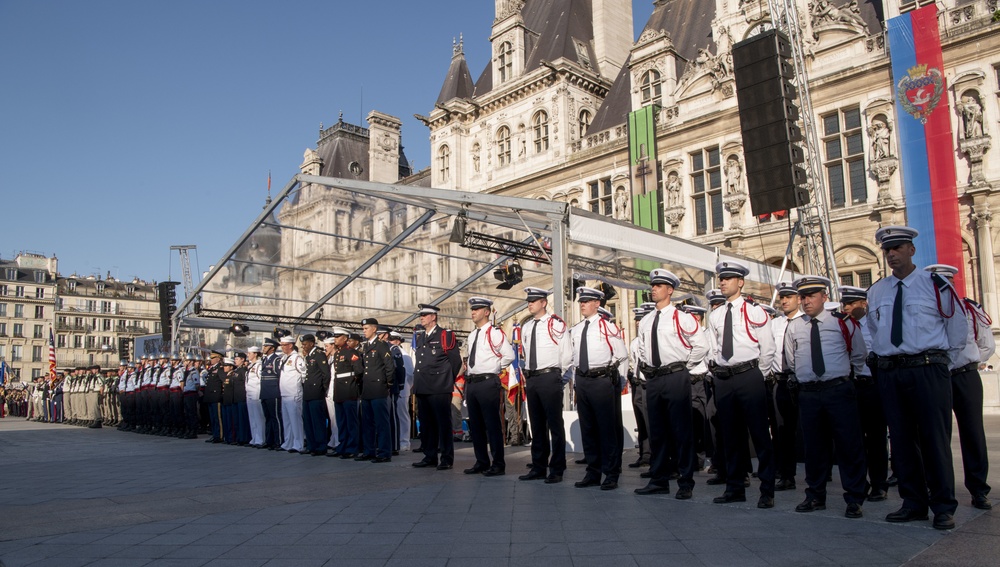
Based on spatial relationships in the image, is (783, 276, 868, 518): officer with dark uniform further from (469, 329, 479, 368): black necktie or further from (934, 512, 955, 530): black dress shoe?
(469, 329, 479, 368): black necktie

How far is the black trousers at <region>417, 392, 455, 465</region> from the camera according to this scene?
930cm

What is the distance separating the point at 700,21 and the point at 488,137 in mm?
10475

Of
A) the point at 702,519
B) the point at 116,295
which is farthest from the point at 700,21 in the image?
the point at 116,295

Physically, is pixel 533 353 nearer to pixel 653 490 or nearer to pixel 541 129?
pixel 653 490

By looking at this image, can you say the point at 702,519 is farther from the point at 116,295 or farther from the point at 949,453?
the point at 116,295

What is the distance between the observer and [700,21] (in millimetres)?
30531

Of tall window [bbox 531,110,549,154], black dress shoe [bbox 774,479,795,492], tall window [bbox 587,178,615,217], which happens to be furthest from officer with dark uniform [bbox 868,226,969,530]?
tall window [bbox 531,110,549,154]

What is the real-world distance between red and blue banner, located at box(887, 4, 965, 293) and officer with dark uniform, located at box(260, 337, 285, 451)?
16.7m

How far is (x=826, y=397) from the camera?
5.96 meters

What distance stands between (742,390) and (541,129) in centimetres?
2655

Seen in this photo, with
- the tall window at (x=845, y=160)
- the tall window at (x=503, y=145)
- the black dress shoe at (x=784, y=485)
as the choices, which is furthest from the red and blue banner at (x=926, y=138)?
the tall window at (x=503, y=145)

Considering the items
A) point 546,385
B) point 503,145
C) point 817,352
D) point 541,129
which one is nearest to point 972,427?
point 817,352

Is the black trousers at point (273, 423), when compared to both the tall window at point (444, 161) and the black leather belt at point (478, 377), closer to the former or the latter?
the black leather belt at point (478, 377)

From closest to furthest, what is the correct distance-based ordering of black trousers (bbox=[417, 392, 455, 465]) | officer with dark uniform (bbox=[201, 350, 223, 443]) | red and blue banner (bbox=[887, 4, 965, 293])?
1. black trousers (bbox=[417, 392, 455, 465])
2. officer with dark uniform (bbox=[201, 350, 223, 443])
3. red and blue banner (bbox=[887, 4, 965, 293])
